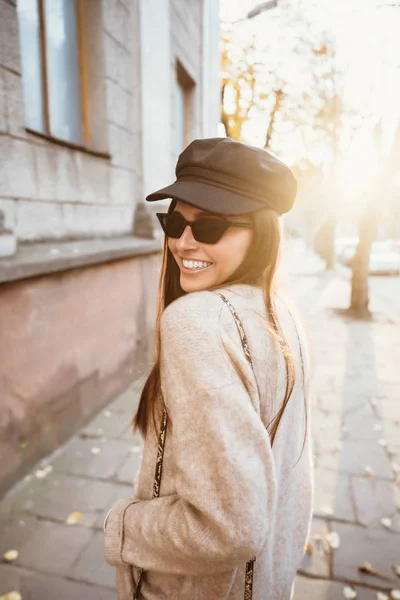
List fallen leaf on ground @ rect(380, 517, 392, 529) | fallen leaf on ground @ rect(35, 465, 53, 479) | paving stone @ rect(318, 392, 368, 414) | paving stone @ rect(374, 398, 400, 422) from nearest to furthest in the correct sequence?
fallen leaf on ground @ rect(380, 517, 392, 529), fallen leaf on ground @ rect(35, 465, 53, 479), paving stone @ rect(374, 398, 400, 422), paving stone @ rect(318, 392, 368, 414)

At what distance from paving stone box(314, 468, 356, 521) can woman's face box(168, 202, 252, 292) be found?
2.63 meters

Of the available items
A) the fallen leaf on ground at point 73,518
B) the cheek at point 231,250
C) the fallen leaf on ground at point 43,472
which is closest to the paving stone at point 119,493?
the fallen leaf on ground at point 73,518

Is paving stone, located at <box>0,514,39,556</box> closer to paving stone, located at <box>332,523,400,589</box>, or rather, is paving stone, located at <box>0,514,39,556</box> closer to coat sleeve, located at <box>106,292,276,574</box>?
paving stone, located at <box>332,523,400,589</box>

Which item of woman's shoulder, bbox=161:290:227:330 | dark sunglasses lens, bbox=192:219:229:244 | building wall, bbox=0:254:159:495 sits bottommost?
building wall, bbox=0:254:159:495

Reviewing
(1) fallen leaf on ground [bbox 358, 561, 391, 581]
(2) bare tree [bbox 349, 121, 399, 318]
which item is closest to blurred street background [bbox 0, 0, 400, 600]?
(1) fallen leaf on ground [bbox 358, 561, 391, 581]

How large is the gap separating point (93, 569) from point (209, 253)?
7.87 ft

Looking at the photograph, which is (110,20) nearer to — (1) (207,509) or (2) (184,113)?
(2) (184,113)

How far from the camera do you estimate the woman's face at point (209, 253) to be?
112 centimetres

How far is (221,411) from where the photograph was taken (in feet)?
2.73

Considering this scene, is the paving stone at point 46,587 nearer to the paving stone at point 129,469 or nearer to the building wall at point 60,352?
the building wall at point 60,352

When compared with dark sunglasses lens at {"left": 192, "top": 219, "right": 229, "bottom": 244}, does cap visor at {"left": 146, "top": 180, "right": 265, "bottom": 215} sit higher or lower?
higher

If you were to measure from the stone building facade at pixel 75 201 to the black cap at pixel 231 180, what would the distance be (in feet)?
7.26

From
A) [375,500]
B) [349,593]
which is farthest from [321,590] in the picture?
[375,500]

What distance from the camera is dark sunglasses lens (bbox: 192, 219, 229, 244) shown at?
110 cm
